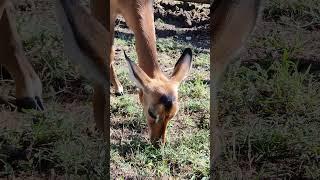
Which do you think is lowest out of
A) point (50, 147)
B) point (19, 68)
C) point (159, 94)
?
point (50, 147)

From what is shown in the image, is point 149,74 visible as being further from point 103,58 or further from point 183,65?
point 103,58

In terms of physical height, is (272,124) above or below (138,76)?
below

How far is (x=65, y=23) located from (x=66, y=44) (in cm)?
7

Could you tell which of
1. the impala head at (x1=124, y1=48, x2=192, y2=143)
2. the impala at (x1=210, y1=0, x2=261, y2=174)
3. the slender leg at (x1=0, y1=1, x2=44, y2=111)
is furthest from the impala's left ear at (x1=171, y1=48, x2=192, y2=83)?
the slender leg at (x1=0, y1=1, x2=44, y2=111)

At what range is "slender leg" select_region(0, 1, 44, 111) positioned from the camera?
2246 millimetres

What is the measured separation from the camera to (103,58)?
2209 millimetres

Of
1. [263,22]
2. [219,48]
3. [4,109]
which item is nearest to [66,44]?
[4,109]

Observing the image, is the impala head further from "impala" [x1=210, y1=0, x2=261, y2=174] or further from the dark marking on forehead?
"impala" [x1=210, y1=0, x2=261, y2=174]

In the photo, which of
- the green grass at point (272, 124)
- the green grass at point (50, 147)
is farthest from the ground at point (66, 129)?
the green grass at point (272, 124)

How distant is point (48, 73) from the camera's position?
2.27 meters

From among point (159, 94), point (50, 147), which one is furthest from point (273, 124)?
point (50, 147)

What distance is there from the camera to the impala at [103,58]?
2.19 meters

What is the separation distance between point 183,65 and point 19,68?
55 cm

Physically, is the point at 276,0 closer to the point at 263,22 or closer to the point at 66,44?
the point at 263,22
